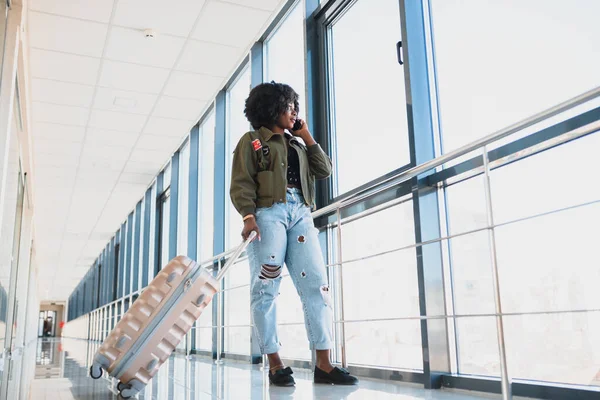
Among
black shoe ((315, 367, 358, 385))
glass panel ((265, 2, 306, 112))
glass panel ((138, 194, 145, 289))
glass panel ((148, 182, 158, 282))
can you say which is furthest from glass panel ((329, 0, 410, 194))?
glass panel ((138, 194, 145, 289))

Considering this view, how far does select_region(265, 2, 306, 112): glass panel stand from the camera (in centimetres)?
301

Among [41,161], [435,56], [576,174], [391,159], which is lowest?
[576,174]

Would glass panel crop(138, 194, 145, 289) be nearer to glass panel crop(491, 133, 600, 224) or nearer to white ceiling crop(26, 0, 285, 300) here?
white ceiling crop(26, 0, 285, 300)

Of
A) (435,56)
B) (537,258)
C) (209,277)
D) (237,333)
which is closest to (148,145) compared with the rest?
(237,333)

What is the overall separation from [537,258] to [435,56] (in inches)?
36.4

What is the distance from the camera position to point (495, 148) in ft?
4.82

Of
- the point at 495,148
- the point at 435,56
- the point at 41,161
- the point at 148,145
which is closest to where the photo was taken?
the point at 495,148

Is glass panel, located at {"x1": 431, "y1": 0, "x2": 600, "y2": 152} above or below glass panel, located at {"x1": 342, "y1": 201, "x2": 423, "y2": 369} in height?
above

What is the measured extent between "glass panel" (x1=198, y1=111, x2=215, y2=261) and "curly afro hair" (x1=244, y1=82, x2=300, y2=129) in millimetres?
2799

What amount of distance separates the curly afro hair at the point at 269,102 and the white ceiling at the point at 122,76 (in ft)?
4.61

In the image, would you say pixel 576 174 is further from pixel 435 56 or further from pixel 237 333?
pixel 237 333

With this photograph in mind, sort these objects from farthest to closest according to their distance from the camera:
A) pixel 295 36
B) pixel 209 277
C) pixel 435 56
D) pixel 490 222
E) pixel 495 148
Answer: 1. pixel 295 36
2. pixel 435 56
3. pixel 495 148
4. pixel 209 277
5. pixel 490 222

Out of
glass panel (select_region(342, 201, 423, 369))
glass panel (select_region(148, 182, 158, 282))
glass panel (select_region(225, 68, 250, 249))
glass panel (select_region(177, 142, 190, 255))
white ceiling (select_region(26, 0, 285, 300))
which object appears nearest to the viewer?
glass panel (select_region(342, 201, 423, 369))

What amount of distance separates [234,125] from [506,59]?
8.48 ft
